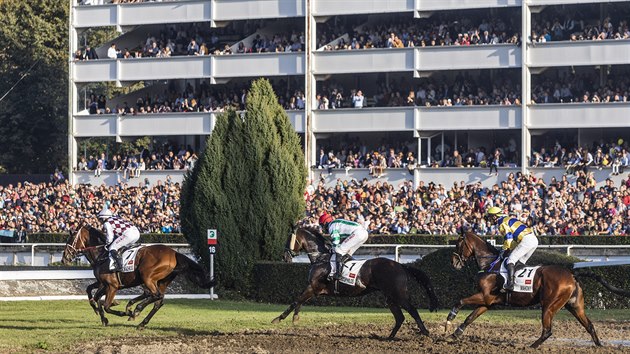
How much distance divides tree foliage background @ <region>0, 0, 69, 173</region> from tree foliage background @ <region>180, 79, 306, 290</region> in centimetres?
3433

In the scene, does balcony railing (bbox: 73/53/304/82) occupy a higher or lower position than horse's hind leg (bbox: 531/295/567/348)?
higher

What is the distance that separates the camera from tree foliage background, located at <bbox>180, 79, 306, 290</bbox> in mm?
30062

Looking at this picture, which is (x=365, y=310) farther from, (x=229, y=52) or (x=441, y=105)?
(x=229, y=52)

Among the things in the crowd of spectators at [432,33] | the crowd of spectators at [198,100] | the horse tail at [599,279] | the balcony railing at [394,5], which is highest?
the balcony railing at [394,5]

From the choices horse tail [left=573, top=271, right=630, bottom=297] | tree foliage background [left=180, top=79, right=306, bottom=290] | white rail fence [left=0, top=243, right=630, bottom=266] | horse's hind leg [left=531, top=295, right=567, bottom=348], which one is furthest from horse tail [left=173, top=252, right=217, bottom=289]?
white rail fence [left=0, top=243, right=630, bottom=266]

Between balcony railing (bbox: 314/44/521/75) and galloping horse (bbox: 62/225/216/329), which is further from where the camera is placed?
balcony railing (bbox: 314/44/521/75)

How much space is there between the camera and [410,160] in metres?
45.7

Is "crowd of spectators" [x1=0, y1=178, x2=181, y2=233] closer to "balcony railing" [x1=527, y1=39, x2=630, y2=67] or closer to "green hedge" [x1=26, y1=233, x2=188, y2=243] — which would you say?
"green hedge" [x1=26, y1=233, x2=188, y2=243]

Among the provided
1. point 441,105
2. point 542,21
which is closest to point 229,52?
point 441,105

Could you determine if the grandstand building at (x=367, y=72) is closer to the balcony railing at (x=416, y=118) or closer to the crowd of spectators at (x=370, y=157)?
the balcony railing at (x=416, y=118)

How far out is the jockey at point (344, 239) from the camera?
19.7 meters

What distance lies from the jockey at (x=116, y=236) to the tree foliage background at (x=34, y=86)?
4313 centimetres

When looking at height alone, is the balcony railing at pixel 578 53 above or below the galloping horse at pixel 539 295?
above

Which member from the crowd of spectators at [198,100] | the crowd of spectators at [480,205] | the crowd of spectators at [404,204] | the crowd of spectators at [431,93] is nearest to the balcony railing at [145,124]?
the crowd of spectators at [198,100]
